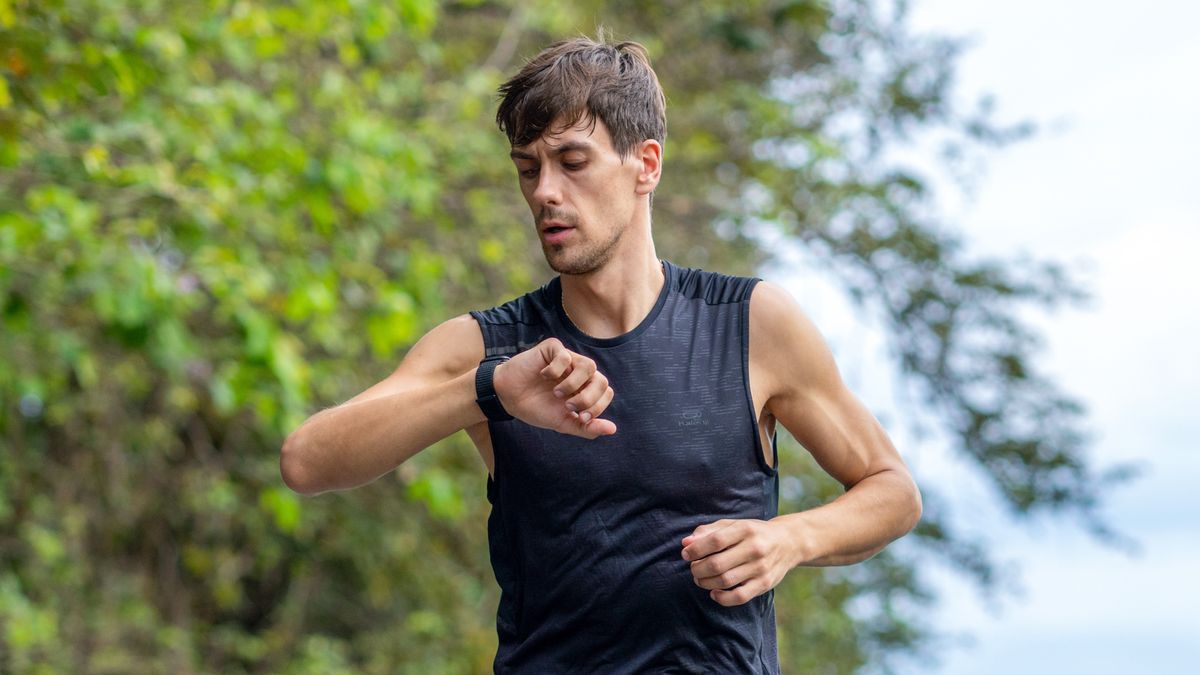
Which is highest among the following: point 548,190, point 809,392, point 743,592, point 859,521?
point 548,190

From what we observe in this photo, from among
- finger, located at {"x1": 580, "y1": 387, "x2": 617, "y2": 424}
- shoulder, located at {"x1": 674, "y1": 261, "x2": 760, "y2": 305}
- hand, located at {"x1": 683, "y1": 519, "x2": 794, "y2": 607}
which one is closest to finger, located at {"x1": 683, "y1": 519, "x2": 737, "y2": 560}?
hand, located at {"x1": 683, "y1": 519, "x2": 794, "y2": 607}

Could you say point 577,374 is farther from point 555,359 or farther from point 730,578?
point 730,578

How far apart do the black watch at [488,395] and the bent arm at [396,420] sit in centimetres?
2

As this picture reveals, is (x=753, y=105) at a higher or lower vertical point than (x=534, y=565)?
higher

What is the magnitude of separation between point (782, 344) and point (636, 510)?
0.38m

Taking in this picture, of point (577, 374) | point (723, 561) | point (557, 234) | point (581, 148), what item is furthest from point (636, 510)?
point (581, 148)

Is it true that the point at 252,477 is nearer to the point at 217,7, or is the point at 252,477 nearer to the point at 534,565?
the point at 217,7

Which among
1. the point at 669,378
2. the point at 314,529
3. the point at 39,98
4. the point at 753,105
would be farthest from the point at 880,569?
the point at 669,378

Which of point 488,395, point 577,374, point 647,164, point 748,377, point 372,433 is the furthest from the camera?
point 647,164

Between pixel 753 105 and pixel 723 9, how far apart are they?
0.60 meters

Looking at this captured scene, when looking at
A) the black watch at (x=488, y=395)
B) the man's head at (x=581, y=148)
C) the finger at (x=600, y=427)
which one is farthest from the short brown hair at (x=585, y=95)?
the finger at (x=600, y=427)

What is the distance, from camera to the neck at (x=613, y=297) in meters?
2.43

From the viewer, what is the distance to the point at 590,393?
2.04 m

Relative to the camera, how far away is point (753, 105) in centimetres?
809
